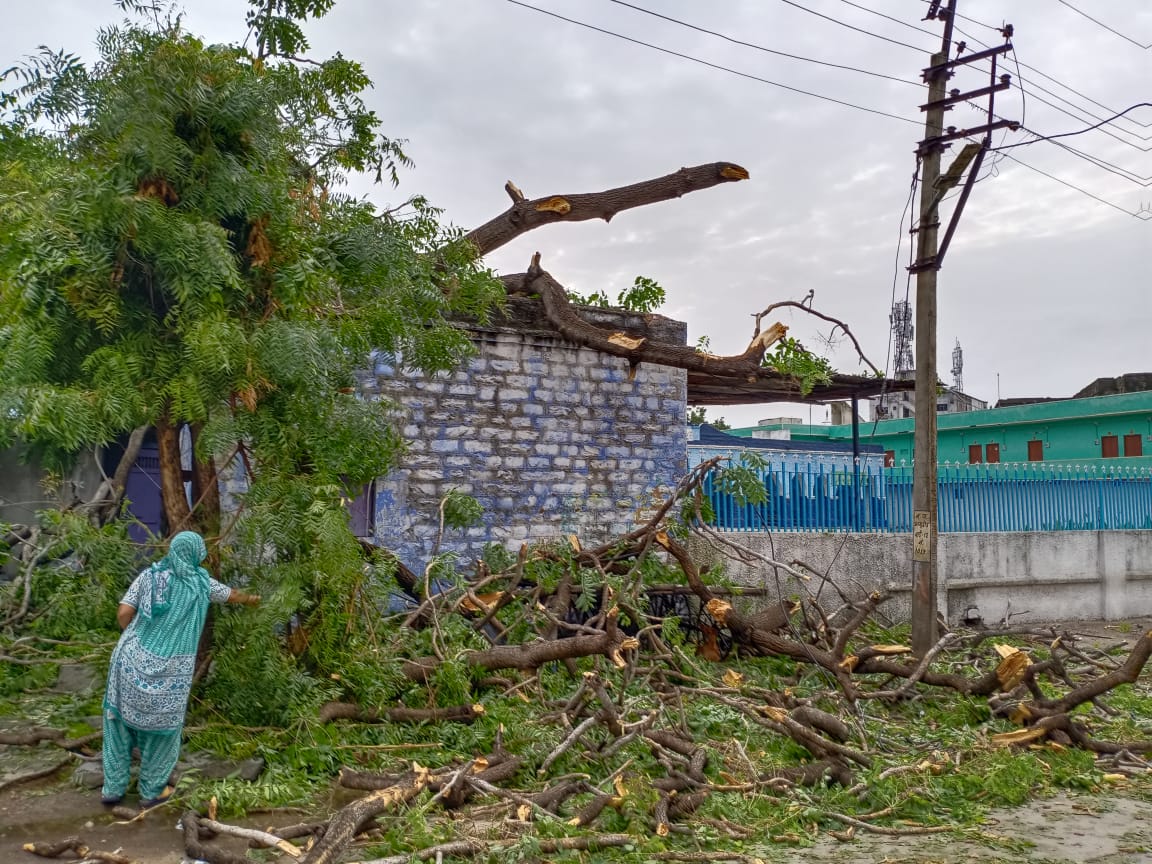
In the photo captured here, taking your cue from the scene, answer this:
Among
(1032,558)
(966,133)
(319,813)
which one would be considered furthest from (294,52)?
(1032,558)

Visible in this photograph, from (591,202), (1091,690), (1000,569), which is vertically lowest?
(1091,690)

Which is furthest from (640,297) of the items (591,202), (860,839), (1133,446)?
(1133,446)

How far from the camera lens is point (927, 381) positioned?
32.6 feet

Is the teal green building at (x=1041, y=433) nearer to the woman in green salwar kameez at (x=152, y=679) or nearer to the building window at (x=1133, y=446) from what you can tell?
the building window at (x=1133, y=446)

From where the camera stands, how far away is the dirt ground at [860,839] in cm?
481

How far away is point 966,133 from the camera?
9.91m

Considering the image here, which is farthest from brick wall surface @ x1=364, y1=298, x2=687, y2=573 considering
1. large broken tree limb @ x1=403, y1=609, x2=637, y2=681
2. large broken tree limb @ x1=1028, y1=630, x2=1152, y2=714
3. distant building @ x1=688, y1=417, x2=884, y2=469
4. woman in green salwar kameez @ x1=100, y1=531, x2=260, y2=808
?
large broken tree limb @ x1=1028, y1=630, x2=1152, y2=714

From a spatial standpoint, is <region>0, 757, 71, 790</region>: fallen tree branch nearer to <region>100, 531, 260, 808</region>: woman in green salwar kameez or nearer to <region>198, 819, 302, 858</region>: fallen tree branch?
<region>100, 531, 260, 808</region>: woman in green salwar kameez

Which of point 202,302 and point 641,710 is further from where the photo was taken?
point 641,710

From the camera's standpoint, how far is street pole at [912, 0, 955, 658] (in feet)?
32.2

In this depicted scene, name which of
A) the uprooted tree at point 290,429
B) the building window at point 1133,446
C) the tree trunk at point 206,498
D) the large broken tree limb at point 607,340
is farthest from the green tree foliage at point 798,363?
the building window at point 1133,446

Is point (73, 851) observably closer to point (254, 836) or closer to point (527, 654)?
point (254, 836)

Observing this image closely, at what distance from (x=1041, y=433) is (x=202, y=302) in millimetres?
27051

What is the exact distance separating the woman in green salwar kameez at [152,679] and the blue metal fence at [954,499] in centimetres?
612
